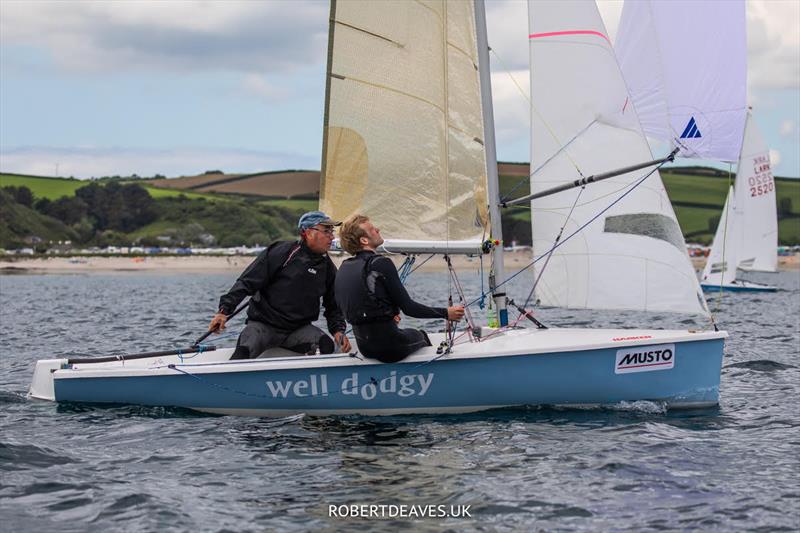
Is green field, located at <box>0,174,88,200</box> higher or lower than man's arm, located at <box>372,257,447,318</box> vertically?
higher

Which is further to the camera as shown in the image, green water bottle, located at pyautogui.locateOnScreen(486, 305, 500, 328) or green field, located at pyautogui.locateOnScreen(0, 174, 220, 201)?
green field, located at pyautogui.locateOnScreen(0, 174, 220, 201)

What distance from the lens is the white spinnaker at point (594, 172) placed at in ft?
34.9

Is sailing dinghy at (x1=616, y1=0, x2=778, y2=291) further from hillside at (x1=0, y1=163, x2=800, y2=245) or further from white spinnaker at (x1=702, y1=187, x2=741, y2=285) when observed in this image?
hillside at (x1=0, y1=163, x2=800, y2=245)

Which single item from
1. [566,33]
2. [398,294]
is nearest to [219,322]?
[398,294]

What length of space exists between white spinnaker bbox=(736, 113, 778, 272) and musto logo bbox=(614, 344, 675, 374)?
36788 millimetres

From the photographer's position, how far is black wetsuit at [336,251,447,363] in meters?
9.36

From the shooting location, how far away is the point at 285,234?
11275 centimetres

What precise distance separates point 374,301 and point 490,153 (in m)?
2.57

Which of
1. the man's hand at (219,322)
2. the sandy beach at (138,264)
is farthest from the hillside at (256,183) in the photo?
the man's hand at (219,322)

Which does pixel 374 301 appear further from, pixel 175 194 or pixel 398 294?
pixel 175 194

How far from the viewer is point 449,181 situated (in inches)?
431

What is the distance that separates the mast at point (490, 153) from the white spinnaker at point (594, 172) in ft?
1.74

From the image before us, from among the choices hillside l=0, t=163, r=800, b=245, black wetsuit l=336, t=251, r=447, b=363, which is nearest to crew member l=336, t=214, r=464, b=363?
black wetsuit l=336, t=251, r=447, b=363

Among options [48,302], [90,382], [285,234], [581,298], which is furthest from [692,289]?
[285,234]
